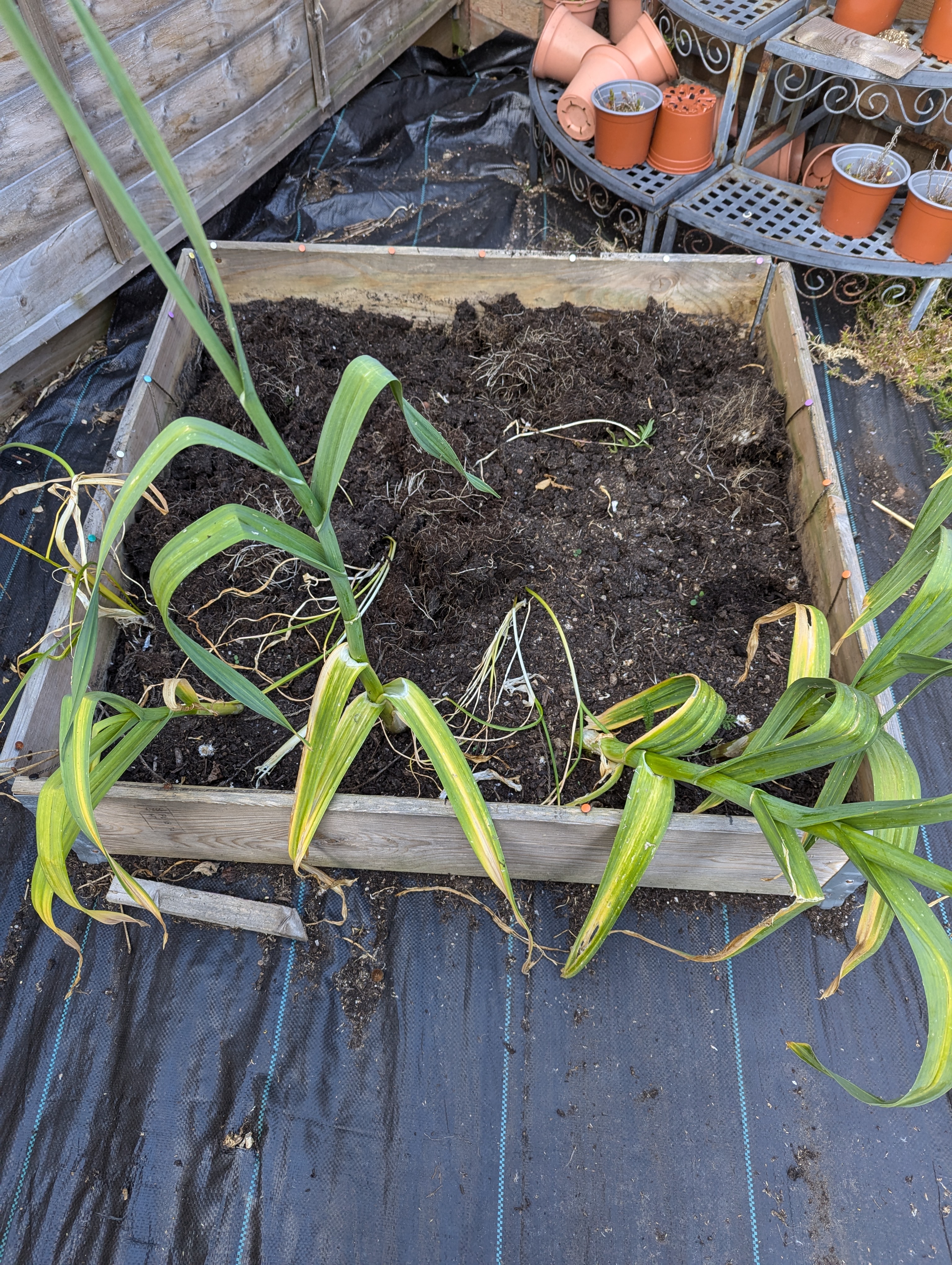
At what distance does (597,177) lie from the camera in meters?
2.19

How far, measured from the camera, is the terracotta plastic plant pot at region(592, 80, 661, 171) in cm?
209

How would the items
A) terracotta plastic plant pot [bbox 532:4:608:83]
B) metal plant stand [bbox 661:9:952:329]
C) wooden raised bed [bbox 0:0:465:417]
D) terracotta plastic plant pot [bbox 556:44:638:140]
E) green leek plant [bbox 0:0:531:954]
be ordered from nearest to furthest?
green leek plant [bbox 0:0:531:954]
wooden raised bed [bbox 0:0:465:417]
metal plant stand [bbox 661:9:952:329]
terracotta plastic plant pot [bbox 556:44:638:140]
terracotta plastic plant pot [bbox 532:4:608:83]

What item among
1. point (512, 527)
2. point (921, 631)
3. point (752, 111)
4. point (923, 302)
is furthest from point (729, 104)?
point (921, 631)


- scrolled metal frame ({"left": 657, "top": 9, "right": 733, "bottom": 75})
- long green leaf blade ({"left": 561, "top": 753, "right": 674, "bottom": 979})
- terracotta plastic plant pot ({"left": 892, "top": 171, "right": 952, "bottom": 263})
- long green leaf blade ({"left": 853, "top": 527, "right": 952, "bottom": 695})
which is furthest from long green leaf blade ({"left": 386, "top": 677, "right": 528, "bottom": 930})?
scrolled metal frame ({"left": 657, "top": 9, "right": 733, "bottom": 75})

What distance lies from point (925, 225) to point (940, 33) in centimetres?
41

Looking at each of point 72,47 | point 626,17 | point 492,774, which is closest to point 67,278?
point 72,47

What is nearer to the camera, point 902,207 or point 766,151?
point 902,207

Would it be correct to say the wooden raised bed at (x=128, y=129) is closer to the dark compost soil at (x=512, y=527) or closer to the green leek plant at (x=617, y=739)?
the dark compost soil at (x=512, y=527)

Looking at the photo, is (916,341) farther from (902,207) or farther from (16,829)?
(16,829)

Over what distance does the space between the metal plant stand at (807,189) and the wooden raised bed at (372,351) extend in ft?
1.51

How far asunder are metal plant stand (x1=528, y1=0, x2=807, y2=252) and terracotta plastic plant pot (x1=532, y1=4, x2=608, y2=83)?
0.15ft

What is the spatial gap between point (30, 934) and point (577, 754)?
989 millimetres

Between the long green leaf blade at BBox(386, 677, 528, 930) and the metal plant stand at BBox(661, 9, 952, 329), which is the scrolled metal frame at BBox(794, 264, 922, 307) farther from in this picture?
the long green leaf blade at BBox(386, 677, 528, 930)

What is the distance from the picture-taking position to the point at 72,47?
5.73 feet
